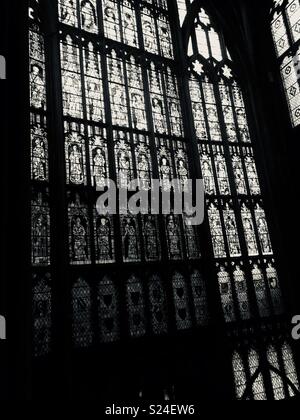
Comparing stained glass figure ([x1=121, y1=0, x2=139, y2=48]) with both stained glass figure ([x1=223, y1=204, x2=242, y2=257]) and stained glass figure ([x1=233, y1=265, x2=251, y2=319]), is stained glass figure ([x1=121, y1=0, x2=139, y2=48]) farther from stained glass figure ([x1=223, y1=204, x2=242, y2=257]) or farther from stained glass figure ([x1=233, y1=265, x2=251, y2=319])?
stained glass figure ([x1=233, y1=265, x2=251, y2=319])

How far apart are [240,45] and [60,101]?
18.9 ft

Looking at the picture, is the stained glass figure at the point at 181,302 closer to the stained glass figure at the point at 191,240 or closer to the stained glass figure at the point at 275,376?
the stained glass figure at the point at 191,240

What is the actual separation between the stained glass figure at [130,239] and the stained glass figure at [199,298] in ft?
4.38

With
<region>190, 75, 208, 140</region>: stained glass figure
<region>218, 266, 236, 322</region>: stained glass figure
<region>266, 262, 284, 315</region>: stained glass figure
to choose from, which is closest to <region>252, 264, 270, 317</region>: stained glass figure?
<region>266, 262, 284, 315</region>: stained glass figure

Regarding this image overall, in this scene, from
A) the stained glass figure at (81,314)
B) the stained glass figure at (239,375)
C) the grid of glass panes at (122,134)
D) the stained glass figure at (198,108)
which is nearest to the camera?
the stained glass figure at (81,314)

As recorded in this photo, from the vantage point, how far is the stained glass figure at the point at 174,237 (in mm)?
6859

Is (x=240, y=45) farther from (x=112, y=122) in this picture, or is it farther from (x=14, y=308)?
(x=14, y=308)

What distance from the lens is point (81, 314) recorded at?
5.50 m

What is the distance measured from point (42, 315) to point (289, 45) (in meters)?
8.68

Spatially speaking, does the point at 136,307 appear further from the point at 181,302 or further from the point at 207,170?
the point at 207,170

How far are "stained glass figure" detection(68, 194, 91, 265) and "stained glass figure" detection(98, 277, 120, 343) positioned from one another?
533 millimetres

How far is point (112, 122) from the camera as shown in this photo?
6.91 metres

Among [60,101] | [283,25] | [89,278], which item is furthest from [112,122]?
[283,25]

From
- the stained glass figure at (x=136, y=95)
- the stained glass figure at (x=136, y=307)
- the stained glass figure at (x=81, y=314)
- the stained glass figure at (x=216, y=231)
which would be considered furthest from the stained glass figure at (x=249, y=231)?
the stained glass figure at (x=81, y=314)
